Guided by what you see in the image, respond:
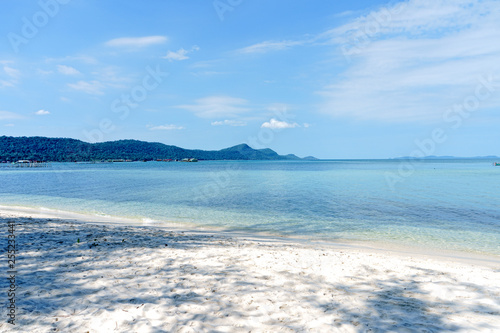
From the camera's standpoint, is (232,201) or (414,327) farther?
(232,201)

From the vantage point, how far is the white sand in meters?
5.14

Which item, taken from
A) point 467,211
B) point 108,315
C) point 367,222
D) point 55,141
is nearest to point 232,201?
point 367,222

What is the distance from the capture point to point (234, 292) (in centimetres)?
650

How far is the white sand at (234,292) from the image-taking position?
5.14m

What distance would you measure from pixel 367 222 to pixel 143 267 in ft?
51.7

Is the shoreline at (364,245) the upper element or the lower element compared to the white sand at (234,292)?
lower

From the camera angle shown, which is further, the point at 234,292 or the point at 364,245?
the point at 364,245

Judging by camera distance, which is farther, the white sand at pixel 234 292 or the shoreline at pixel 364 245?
the shoreline at pixel 364 245

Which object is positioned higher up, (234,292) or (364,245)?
(234,292)

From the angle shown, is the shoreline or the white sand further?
the shoreline

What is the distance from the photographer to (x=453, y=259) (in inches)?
459

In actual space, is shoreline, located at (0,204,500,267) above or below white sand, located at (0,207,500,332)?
below

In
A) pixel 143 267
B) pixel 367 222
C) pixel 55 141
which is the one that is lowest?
pixel 367 222

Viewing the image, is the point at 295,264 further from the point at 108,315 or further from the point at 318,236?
the point at 318,236
